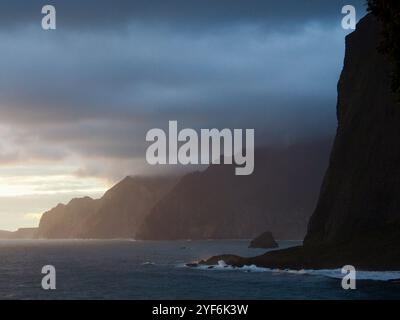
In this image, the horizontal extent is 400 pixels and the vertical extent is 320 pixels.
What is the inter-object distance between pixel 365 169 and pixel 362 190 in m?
5.09

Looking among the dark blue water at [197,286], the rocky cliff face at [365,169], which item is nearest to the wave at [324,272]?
the dark blue water at [197,286]

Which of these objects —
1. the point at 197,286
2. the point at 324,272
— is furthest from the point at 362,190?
the point at 197,286

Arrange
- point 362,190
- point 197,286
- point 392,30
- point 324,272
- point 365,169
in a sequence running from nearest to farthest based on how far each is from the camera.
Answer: point 392,30, point 197,286, point 324,272, point 362,190, point 365,169

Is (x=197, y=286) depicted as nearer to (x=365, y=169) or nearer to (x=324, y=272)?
(x=324, y=272)

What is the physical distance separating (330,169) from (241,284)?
4890 centimetres

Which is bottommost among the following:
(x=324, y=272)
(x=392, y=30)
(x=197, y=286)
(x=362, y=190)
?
(x=197, y=286)

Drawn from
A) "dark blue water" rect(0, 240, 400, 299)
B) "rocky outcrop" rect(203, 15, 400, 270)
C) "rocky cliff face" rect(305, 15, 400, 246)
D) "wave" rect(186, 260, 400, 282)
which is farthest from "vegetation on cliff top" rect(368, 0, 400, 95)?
"rocky cliff face" rect(305, 15, 400, 246)

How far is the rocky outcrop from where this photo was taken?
356 ft

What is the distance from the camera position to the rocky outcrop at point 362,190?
10838cm

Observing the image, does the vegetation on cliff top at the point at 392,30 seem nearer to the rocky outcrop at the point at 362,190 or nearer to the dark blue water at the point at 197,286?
the dark blue water at the point at 197,286

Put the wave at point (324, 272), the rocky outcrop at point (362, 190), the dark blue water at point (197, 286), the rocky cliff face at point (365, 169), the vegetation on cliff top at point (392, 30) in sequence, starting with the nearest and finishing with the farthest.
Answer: the vegetation on cliff top at point (392, 30), the dark blue water at point (197, 286), the wave at point (324, 272), the rocky outcrop at point (362, 190), the rocky cliff face at point (365, 169)

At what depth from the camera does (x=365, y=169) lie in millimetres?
123938
